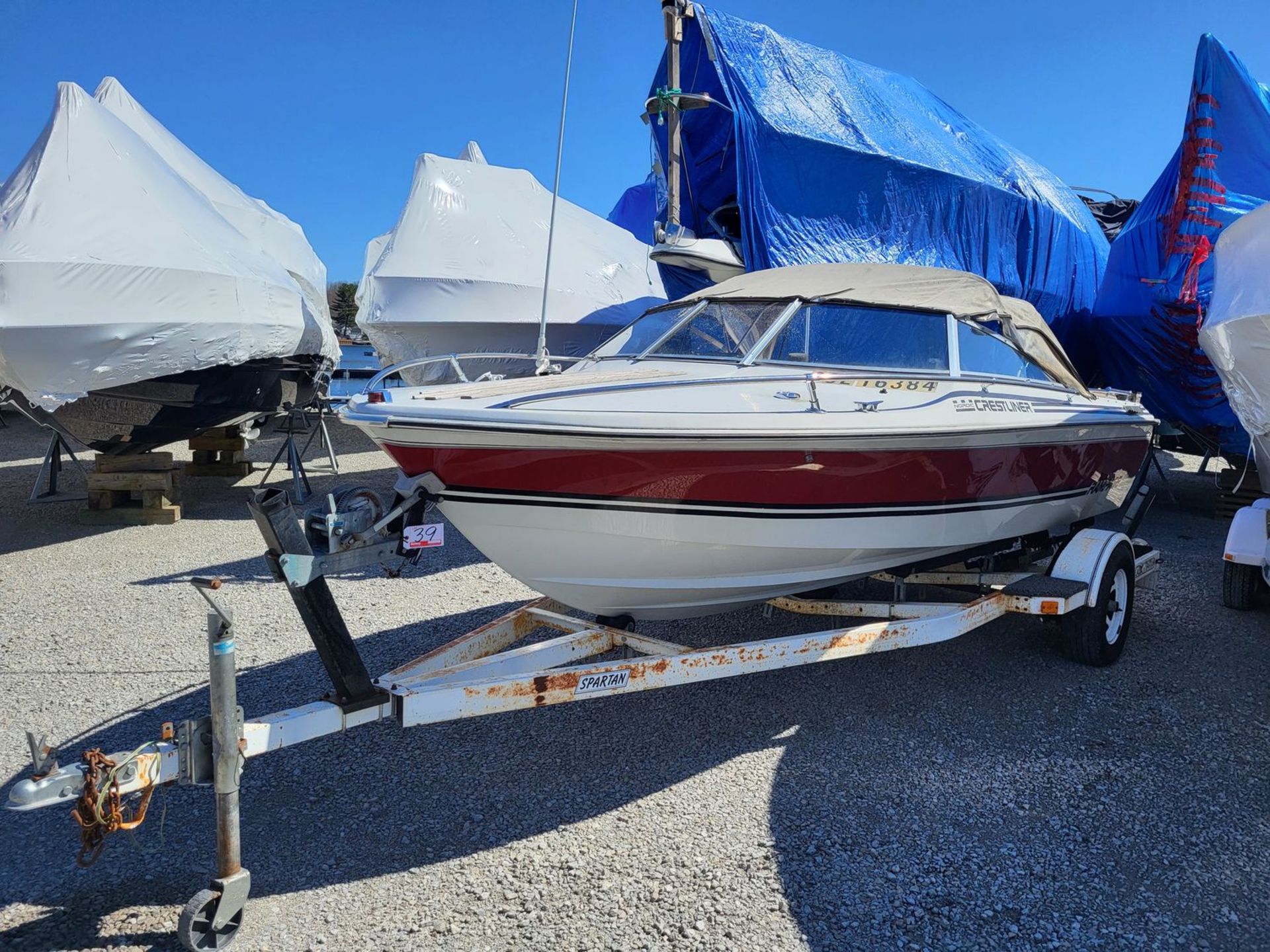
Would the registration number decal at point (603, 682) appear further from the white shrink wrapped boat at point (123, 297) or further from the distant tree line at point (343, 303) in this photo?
the distant tree line at point (343, 303)

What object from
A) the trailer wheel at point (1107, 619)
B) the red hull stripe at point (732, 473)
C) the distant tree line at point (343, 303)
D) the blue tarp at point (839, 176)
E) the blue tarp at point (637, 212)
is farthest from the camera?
the distant tree line at point (343, 303)

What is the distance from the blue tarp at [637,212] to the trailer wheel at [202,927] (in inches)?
598

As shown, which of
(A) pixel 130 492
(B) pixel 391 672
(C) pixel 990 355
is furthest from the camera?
(A) pixel 130 492

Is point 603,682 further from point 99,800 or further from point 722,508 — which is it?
point 99,800

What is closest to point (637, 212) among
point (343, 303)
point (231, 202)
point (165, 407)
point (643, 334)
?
point (231, 202)

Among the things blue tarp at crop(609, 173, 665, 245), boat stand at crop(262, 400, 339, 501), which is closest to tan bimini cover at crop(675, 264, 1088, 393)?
boat stand at crop(262, 400, 339, 501)

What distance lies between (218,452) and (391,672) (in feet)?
25.0

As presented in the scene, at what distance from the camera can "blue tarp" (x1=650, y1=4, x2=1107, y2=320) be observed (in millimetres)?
8266

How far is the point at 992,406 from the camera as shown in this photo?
3.77 metres

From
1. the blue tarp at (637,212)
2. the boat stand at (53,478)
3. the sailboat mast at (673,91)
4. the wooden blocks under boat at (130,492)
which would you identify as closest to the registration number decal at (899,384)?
the sailboat mast at (673,91)

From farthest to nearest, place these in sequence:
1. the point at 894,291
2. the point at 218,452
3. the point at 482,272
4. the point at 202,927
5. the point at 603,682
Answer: the point at 218,452 → the point at 482,272 → the point at 894,291 → the point at 603,682 → the point at 202,927

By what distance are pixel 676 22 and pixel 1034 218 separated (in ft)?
15.4

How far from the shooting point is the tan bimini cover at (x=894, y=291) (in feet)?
13.2

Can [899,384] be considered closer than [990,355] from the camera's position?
Yes
